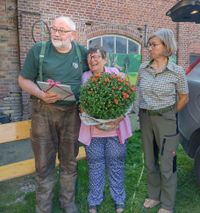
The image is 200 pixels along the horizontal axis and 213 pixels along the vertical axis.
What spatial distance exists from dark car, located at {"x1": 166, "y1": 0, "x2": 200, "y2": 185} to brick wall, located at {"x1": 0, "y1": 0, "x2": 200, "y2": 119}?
502 centimetres

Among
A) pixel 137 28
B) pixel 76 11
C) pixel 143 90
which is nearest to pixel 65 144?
pixel 143 90

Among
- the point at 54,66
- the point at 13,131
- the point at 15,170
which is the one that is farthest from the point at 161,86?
the point at 15,170

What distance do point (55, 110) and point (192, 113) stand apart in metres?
1.53

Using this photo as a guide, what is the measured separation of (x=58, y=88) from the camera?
282cm

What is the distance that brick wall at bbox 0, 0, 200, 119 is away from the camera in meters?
7.95

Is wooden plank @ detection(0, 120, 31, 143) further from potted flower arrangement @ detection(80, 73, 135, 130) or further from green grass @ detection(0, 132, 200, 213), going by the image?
potted flower arrangement @ detection(80, 73, 135, 130)

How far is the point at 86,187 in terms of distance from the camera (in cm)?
407

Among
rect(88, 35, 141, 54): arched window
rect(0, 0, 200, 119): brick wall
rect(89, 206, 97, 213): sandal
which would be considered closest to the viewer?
rect(89, 206, 97, 213): sandal

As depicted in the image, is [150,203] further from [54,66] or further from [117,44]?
[117,44]

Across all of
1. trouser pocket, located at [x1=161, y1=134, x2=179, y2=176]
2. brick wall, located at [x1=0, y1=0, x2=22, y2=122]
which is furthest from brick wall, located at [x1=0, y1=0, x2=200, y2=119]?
trouser pocket, located at [x1=161, y1=134, x2=179, y2=176]

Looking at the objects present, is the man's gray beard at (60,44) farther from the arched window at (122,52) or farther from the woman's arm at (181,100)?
the arched window at (122,52)

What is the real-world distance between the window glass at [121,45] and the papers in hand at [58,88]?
769 centimetres

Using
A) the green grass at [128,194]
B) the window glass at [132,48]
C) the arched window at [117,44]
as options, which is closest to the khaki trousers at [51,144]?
the green grass at [128,194]

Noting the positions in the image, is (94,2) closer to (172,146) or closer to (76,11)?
(76,11)
